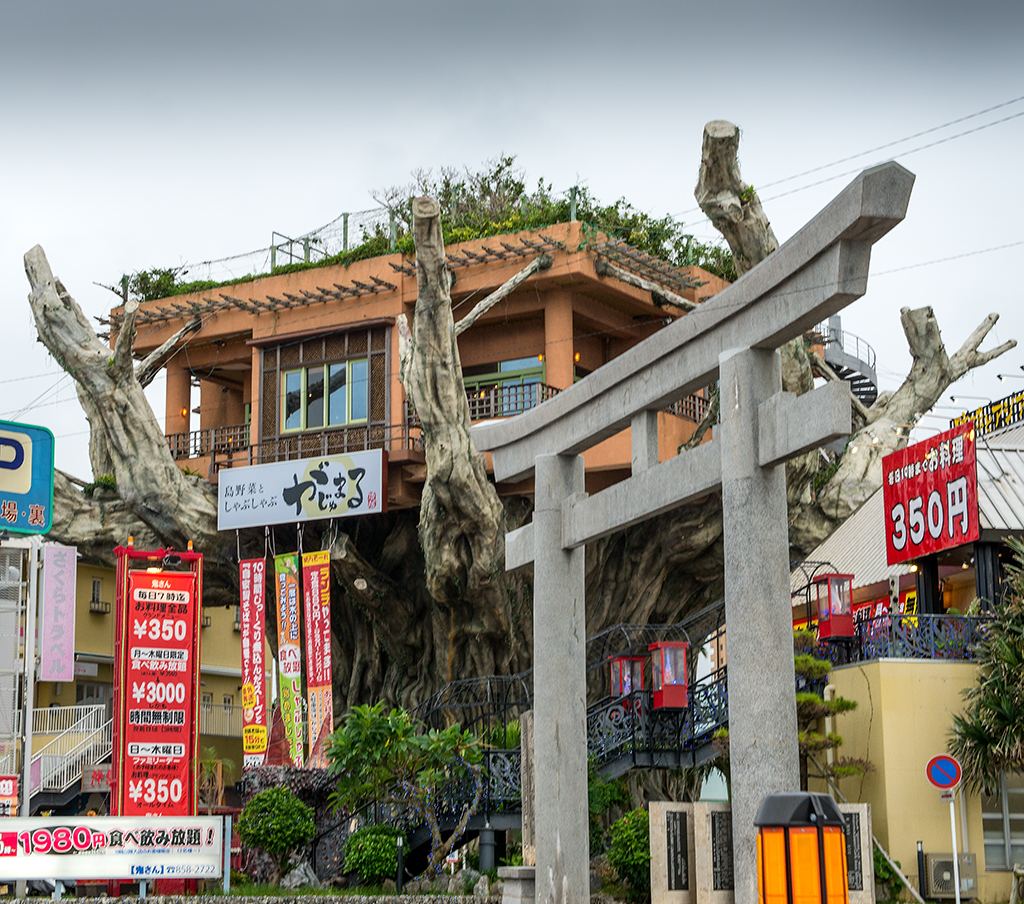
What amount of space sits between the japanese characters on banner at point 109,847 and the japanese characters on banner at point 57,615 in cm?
1213

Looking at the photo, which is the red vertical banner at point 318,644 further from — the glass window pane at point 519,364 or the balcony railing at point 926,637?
the balcony railing at point 926,637

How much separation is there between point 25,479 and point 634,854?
11.0m

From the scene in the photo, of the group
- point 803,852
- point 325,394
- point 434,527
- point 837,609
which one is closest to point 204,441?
point 325,394

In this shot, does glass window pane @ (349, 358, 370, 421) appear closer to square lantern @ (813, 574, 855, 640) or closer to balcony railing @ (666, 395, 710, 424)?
balcony railing @ (666, 395, 710, 424)

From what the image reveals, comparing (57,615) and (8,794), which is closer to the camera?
(8,794)

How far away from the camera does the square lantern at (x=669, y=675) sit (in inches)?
725

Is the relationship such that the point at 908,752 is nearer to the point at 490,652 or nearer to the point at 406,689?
the point at 490,652

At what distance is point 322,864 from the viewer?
20.8m

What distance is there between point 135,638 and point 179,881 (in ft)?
14.1

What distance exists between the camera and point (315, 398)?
93.0 ft

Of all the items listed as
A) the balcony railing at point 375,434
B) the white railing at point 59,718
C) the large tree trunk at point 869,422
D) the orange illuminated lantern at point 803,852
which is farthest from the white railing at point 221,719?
the orange illuminated lantern at point 803,852

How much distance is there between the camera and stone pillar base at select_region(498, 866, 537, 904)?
1603 centimetres

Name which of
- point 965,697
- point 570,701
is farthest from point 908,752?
point 570,701

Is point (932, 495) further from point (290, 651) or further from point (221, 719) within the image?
point (221, 719)
